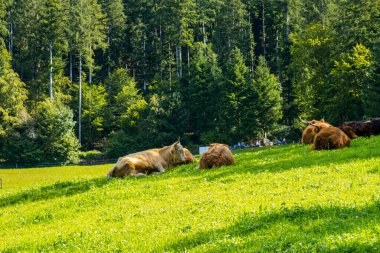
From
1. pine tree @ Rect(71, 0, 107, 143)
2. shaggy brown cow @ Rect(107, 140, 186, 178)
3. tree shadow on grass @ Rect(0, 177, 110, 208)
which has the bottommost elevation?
tree shadow on grass @ Rect(0, 177, 110, 208)

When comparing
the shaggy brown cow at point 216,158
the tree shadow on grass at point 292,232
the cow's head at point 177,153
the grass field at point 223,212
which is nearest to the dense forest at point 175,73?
the cow's head at point 177,153

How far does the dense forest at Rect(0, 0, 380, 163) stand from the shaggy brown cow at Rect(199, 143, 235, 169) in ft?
109

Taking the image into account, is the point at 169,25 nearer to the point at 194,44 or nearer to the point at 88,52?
the point at 194,44

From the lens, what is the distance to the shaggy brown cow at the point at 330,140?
21.3 m

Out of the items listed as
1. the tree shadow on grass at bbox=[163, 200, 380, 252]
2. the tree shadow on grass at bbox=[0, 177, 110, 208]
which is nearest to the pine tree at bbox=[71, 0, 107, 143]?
the tree shadow on grass at bbox=[0, 177, 110, 208]

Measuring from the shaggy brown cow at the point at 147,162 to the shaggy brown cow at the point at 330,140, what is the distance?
7.85 m

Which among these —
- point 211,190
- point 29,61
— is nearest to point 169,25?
point 29,61

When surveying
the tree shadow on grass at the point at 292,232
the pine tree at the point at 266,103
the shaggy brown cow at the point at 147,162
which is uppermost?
the pine tree at the point at 266,103

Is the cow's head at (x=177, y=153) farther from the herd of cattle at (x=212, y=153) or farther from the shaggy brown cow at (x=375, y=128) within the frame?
the shaggy brown cow at (x=375, y=128)

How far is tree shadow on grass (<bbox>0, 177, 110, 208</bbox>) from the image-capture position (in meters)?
20.4

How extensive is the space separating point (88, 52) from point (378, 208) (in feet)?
295

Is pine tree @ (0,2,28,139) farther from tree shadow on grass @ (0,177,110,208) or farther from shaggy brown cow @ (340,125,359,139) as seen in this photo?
shaggy brown cow @ (340,125,359,139)

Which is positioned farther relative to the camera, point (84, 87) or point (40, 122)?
point (84, 87)

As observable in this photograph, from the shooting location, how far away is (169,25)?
99.0 m
